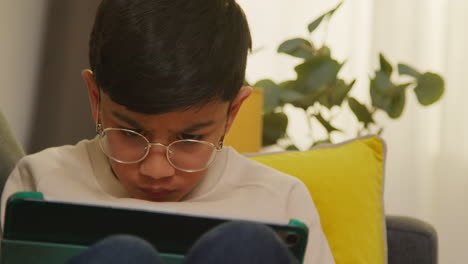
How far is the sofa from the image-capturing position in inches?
48.9

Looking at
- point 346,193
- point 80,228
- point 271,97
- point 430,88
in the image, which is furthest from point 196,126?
point 430,88

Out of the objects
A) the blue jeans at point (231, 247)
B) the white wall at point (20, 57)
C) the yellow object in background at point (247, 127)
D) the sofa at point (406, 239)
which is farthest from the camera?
the yellow object in background at point (247, 127)

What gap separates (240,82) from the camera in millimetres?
999

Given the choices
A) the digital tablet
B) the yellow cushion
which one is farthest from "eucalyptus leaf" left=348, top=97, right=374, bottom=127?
the digital tablet

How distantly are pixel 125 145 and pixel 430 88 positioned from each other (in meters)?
1.53

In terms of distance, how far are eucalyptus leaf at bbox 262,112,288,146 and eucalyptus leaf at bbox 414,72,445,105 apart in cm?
46

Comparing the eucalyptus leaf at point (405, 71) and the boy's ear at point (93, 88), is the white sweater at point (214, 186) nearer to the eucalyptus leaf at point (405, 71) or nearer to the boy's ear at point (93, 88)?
the boy's ear at point (93, 88)

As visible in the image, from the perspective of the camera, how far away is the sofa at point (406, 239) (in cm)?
124

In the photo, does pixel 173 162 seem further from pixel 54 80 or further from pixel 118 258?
pixel 54 80

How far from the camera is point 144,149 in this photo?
93 cm

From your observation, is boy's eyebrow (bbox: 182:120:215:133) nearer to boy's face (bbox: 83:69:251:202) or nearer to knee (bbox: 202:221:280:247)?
boy's face (bbox: 83:69:251:202)

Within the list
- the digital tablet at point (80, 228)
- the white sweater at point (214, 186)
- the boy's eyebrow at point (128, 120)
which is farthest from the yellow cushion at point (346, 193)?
the digital tablet at point (80, 228)

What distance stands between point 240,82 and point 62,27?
A: 1489mm

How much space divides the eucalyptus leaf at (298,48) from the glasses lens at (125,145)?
1.33 m
